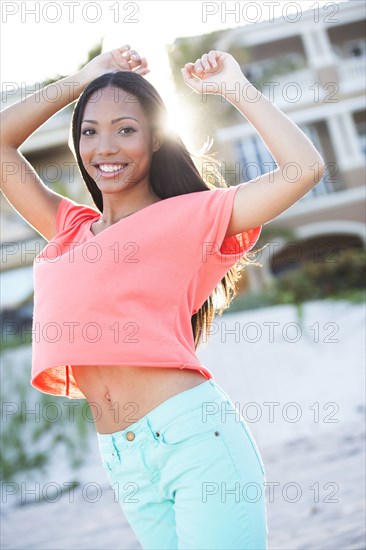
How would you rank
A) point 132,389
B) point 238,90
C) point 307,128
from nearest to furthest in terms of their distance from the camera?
1. point 132,389
2. point 238,90
3. point 307,128

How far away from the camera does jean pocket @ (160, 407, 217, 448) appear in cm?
189

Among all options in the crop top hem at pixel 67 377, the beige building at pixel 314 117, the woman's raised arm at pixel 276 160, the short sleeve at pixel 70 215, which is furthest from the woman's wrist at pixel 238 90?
the beige building at pixel 314 117

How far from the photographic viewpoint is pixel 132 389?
198 centimetres

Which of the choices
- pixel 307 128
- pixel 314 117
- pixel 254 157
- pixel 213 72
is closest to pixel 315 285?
pixel 254 157

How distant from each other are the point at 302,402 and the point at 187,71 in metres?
8.54

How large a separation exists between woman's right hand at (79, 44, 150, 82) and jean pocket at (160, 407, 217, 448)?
39.2 inches

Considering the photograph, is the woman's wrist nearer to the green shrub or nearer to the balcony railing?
the green shrub

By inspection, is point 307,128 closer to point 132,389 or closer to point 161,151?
point 161,151

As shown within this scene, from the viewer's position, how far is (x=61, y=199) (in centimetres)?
245

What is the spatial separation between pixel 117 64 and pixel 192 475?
1.17 meters

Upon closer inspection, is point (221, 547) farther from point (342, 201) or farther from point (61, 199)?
point (342, 201)

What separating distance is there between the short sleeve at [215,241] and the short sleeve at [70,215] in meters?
0.42

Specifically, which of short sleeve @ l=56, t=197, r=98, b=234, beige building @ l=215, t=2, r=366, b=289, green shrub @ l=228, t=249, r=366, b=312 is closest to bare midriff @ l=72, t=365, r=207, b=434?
short sleeve @ l=56, t=197, r=98, b=234

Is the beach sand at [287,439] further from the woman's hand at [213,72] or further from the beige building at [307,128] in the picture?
the beige building at [307,128]
